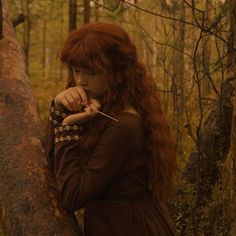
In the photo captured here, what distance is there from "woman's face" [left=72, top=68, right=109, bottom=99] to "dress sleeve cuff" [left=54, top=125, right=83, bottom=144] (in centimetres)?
20

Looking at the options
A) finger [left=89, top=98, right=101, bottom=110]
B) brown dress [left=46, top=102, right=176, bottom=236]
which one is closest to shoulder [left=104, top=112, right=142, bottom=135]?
brown dress [left=46, top=102, right=176, bottom=236]

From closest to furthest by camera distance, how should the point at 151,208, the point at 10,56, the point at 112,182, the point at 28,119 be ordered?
the point at 112,182 < the point at 151,208 < the point at 28,119 < the point at 10,56

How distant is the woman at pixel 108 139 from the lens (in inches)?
80.3

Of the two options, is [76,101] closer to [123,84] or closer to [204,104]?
[123,84]

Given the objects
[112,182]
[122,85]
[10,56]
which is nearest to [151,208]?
[112,182]

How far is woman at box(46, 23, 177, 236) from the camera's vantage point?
6.69ft

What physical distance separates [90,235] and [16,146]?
595 millimetres

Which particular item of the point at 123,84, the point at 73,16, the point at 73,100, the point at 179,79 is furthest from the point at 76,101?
the point at 73,16

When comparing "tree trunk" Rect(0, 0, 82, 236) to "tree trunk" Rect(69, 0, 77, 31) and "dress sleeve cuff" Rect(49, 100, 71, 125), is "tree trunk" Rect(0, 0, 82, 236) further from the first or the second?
"tree trunk" Rect(69, 0, 77, 31)

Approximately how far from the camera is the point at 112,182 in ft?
6.91

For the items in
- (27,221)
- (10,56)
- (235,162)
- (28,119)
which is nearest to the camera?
(27,221)

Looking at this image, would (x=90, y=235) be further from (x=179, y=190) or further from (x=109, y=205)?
(x=179, y=190)

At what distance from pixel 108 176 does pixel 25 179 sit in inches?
15.1

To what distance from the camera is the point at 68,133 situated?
6.85 feet
